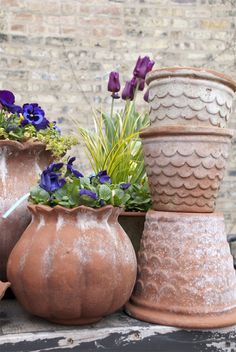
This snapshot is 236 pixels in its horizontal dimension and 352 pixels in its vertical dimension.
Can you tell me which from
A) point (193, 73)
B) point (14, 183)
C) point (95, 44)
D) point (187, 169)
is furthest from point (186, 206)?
point (95, 44)

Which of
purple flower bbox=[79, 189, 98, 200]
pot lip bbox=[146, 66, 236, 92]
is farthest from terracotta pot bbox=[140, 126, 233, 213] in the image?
purple flower bbox=[79, 189, 98, 200]

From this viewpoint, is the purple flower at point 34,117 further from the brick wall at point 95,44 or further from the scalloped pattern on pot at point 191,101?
the brick wall at point 95,44

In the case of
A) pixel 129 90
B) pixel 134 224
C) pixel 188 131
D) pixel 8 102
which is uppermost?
pixel 129 90

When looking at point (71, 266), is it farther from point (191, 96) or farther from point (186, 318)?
point (191, 96)

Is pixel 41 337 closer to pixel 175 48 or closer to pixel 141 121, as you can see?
pixel 141 121

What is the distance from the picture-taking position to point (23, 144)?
1.25 metres

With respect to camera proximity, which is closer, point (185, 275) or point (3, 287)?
point (3, 287)

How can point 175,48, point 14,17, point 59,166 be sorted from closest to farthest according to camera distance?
1. point 59,166
2. point 14,17
3. point 175,48

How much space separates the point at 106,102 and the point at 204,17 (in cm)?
115

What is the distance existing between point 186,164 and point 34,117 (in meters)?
0.43

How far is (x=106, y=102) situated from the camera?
13.2 feet

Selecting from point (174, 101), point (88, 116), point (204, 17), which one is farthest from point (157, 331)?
point (204, 17)

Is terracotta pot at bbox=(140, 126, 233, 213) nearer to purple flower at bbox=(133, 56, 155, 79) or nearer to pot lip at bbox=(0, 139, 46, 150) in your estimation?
pot lip at bbox=(0, 139, 46, 150)

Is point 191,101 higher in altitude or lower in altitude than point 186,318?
higher
